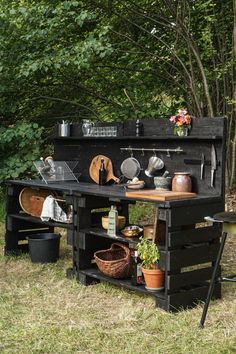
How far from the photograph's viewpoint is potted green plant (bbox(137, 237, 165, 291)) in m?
4.12

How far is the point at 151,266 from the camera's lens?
4191 millimetres

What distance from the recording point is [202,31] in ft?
27.4

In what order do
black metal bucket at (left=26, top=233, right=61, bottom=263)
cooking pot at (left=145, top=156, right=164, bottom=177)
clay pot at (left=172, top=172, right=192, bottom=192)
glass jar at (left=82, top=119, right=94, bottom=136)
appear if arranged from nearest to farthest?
1. clay pot at (left=172, top=172, right=192, bottom=192)
2. cooking pot at (left=145, top=156, right=164, bottom=177)
3. black metal bucket at (left=26, top=233, right=61, bottom=263)
4. glass jar at (left=82, top=119, right=94, bottom=136)

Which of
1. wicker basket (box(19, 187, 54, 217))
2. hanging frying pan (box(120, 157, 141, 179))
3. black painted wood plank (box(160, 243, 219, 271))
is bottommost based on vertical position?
black painted wood plank (box(160, 243, 219, 271))

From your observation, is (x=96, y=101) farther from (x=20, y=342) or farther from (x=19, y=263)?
(x=20, y=342)

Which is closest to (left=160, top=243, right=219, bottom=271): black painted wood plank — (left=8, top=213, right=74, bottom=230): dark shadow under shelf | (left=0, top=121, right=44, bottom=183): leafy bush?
(left=8, top=213, right=74, bottom=230): dark shadow under shelf

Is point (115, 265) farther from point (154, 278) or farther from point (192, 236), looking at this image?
point (192, 236)

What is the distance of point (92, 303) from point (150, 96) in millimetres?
5026

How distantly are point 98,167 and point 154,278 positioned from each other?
170 centimetres

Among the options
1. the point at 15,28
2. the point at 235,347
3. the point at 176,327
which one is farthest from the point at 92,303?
the point at 15,28

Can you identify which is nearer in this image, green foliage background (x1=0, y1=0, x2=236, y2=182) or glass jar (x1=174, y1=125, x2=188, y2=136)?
glass jar (x1=174, y1=125, x2=188, y2=136)

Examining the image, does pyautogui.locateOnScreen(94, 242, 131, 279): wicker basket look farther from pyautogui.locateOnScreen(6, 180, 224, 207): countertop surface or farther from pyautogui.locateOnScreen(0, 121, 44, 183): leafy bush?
pyautogui.locateOnScreen(0, 121, 44, 183): leafy bush

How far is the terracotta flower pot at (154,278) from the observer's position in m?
4.13

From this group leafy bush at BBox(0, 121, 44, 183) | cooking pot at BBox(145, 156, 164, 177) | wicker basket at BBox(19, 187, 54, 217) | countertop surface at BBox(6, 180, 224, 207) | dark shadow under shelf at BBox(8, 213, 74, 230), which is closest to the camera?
countertop surface at BBox(6, 180, 224, 207)
